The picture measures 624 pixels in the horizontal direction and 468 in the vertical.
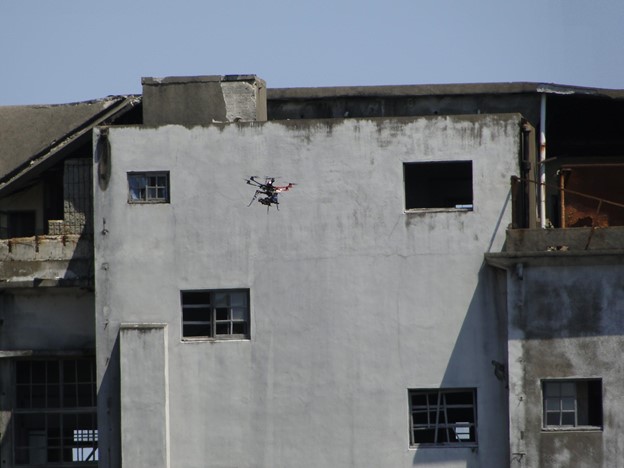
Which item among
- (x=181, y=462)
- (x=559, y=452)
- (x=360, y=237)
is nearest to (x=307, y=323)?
(x=360, y=237)

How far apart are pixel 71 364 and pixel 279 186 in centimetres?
665

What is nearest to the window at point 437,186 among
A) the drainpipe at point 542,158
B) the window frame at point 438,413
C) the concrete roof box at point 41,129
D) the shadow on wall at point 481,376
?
the drainpipe at point 542,158

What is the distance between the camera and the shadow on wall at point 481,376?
89.7ft

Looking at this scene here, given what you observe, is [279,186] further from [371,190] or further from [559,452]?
[559,452]

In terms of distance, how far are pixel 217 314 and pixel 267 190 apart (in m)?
2.83

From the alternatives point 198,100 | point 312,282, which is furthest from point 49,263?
point 312,282

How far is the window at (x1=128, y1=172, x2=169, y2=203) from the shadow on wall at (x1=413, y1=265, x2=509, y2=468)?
22.7ft

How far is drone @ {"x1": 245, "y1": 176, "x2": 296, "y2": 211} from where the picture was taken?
27891 millimetres

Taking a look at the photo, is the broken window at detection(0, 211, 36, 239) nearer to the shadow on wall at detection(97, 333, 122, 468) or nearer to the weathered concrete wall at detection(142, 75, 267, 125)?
the weathered concrete wall at detection(142, 75, 267, 125)

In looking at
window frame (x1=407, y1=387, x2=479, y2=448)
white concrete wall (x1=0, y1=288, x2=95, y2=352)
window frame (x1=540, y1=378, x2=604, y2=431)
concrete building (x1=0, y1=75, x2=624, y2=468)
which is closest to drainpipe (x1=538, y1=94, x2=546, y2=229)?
concrete building (x1=0, y1=75, x2=624, y2=468)

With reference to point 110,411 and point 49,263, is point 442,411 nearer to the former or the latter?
point 110,411

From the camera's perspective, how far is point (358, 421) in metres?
27.7

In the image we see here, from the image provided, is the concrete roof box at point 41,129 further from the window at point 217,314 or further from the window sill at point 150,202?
A: the window at point 217,314

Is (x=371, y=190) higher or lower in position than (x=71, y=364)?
higher
